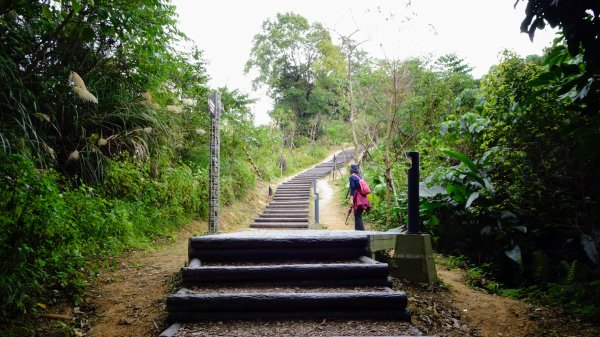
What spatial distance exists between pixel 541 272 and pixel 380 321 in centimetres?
280

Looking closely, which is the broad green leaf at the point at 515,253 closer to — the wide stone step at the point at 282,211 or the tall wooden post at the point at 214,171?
the tall wooden post at the point at 214,171

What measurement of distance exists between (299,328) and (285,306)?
0.27 m

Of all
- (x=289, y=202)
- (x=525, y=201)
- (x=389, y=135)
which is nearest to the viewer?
(x=525, y=201)

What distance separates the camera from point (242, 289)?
3.30 metres

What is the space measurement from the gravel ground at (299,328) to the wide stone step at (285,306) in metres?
0.06

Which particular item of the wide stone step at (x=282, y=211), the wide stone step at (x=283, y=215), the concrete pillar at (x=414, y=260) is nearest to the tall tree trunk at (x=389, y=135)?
the wide stone step at (x=283, y=215)

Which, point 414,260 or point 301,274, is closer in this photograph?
point 301,274

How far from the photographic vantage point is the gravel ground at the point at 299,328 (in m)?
2.70

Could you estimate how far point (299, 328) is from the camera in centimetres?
280

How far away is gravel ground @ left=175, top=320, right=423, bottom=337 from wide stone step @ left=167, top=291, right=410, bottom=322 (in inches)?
2.5

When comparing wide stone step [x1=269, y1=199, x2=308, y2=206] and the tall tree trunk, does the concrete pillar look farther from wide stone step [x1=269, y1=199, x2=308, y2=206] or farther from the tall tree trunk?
wide stone step [x1=269, y1=199, x2=308, y2=206]

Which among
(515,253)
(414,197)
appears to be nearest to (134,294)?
(414,197)

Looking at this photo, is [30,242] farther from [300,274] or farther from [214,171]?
[214,171]

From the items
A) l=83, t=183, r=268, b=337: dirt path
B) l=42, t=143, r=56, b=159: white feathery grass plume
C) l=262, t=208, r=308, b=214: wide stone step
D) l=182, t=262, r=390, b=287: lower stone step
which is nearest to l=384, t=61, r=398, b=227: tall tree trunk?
l=262, t=208, r=308, b=214: wide stone step
